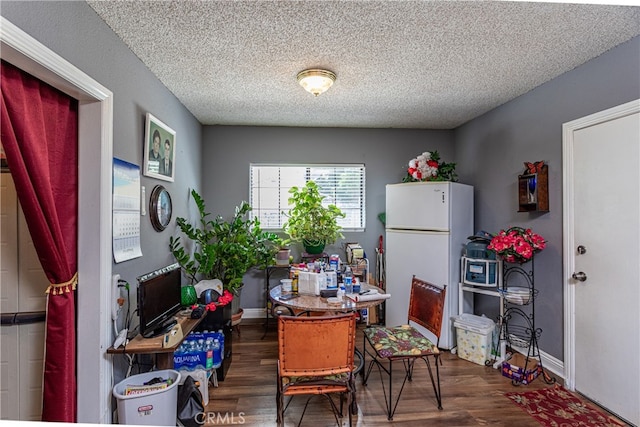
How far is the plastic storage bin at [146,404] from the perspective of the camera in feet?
→ 5.96

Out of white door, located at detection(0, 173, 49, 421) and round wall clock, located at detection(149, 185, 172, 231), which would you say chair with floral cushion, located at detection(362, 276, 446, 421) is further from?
white door, located at detection(0, 173, 49, 421)

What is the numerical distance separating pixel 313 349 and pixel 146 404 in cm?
105

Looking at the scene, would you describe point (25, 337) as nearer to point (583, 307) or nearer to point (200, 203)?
point (200, 203)

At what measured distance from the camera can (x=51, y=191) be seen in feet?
5.27

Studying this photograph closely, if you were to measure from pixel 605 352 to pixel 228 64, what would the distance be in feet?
11.8

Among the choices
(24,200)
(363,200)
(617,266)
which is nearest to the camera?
(24,200)

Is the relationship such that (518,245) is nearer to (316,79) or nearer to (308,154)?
(316,79)

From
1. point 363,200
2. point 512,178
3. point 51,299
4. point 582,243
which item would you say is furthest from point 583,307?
point 51,299

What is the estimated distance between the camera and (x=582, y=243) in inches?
97.3

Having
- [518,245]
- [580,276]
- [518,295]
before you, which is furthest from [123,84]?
[580,276]

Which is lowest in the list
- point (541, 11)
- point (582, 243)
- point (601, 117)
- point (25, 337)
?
point (25, 337)

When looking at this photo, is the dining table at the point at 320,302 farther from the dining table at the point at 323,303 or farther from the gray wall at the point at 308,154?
the gray wall at the point at 308,154

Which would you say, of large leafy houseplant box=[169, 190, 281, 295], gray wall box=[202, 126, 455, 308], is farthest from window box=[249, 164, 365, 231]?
large leafy houseplant box=[169, 190, 281, 295]

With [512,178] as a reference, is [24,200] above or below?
below
